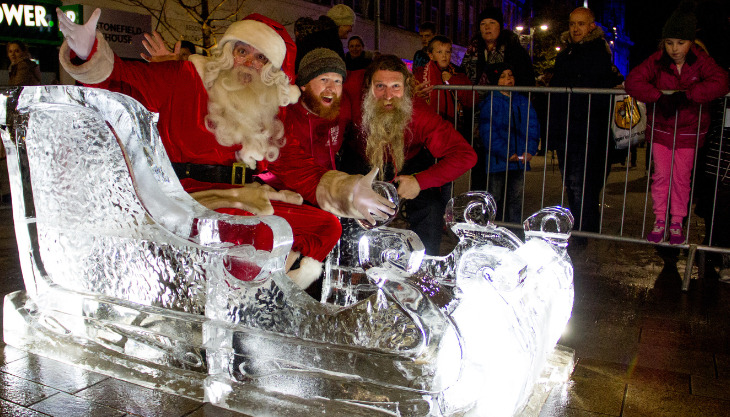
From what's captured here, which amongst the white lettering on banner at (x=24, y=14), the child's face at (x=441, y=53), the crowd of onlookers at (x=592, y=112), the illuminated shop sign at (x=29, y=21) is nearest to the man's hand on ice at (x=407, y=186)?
the crowd of onlookers at (x=592, y=112)

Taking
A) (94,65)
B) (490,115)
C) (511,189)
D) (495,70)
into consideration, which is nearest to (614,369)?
(94,65)

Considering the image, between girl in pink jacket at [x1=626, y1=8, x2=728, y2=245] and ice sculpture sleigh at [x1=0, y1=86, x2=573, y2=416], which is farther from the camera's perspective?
girl in pink jacket at [x1=626, y1=8, x2=728, y2=245]

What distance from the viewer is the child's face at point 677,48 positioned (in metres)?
5.07

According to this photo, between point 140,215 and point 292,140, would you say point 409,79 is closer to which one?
point 292,140

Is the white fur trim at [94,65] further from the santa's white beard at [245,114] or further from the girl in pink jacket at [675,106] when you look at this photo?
the girl in pink jacket at [675,106]

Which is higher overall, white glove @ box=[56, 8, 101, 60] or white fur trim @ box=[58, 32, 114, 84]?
white glove @ box=[56, 8, 101, 60]

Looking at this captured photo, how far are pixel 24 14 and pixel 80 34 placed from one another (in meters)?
12.4

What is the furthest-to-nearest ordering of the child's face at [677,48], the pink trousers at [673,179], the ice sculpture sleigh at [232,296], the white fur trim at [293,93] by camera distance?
the pink trousers at [673,179] → the child's face at [677,48] → the white fur trim at [293,93] → the ice sculpture sleigh at [232,296]

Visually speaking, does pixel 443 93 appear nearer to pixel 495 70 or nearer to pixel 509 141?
pixel 495 70

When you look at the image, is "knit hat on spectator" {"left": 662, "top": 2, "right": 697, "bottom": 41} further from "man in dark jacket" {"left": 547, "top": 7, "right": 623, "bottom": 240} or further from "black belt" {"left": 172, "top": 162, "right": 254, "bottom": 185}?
"black belt" {"left": 172, "top": 162, "right": 254, "bottom": 185}

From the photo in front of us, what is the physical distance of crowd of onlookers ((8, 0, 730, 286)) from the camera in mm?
3645

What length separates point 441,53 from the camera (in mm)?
6477

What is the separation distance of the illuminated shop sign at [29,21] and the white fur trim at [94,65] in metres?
11.9

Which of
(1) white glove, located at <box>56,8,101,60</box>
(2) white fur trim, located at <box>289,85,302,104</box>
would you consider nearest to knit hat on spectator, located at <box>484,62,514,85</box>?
(2) white fur trim, located at <box>289,85,302,104</box>
